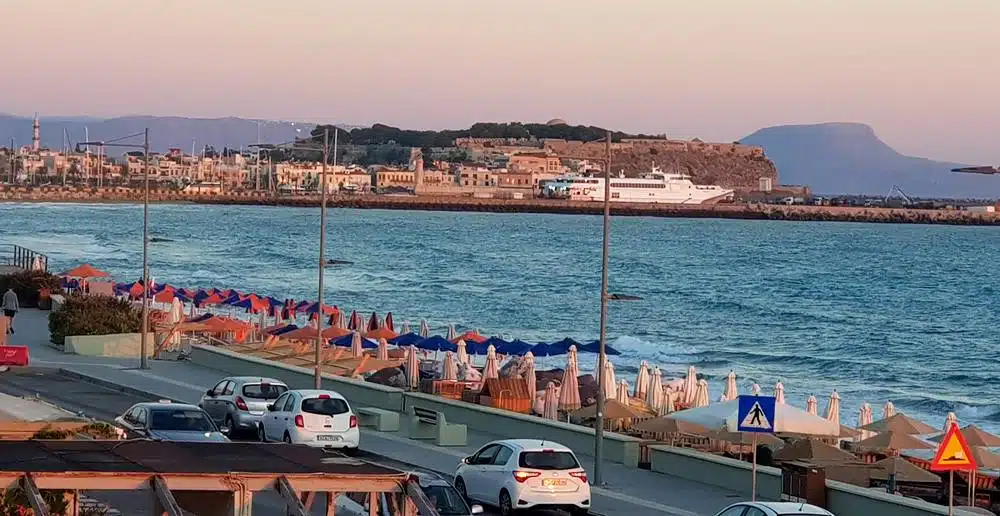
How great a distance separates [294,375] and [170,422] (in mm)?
13177

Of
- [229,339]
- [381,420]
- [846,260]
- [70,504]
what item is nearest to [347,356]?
[229,339]

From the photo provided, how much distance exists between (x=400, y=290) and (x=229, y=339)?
51562 mm

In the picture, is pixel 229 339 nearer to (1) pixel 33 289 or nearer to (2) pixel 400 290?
(1) pixel 33 289

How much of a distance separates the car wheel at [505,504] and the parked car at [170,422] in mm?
4849

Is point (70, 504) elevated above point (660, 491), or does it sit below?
above

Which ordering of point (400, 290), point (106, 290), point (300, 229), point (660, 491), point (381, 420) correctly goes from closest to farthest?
point (660, 491), point (381, 420), point (106, 290), point (400, 290), point (300, 229)

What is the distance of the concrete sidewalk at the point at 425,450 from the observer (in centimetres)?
2416

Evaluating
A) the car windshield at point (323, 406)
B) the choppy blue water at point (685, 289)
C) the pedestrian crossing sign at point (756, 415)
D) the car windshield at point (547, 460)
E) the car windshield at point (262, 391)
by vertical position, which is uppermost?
the pedestrian crossing sign at point (756, 415)

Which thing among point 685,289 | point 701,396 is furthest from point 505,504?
point 685,289

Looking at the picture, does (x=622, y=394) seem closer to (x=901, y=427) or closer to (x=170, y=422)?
(x=901, y=427)

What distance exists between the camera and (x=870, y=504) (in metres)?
22.3

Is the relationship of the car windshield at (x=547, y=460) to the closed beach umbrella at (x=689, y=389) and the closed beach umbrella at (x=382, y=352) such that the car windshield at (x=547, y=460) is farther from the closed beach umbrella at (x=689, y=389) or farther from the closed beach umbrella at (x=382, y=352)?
the closed beach umbrella at (x=382, y=352)

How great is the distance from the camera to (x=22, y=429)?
61.4 feet

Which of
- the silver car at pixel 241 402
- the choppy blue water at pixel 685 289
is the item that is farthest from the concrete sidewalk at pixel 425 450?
the choppy blue water at pixel 685 289
